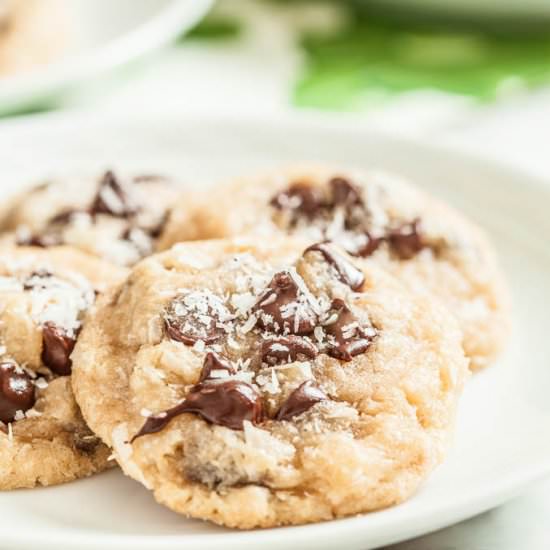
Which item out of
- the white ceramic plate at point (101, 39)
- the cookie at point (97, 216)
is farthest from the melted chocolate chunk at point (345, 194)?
the white ceramic plate at point (101, 39)

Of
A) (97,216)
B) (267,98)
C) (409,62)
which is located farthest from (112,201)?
(409,62)

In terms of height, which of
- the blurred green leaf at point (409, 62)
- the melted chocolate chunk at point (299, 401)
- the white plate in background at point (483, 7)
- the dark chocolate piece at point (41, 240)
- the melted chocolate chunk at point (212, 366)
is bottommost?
the melted chocolate chunk at point (299, 401)

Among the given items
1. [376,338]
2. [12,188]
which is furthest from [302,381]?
[12,188]

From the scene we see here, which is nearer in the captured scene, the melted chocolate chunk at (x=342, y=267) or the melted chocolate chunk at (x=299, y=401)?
the melted chocolate chunk at (x=299, y=401)

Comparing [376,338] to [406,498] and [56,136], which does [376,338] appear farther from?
[56,136]

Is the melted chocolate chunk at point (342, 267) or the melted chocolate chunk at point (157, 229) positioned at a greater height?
the melted chocolate chunk at point (342, 267)

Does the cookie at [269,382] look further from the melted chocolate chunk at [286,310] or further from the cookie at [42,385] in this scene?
the cookie at [42,385]

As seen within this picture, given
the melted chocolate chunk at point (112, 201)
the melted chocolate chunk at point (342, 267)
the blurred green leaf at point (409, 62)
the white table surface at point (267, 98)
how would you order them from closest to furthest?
the melted chocolate chunk at point (342, 267), the melted chocolate chunk at point (112, 201), the white table surface at point (267, 98), the blurred green leaf at point (409, 62)

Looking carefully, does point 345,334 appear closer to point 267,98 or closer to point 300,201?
point 300,201
